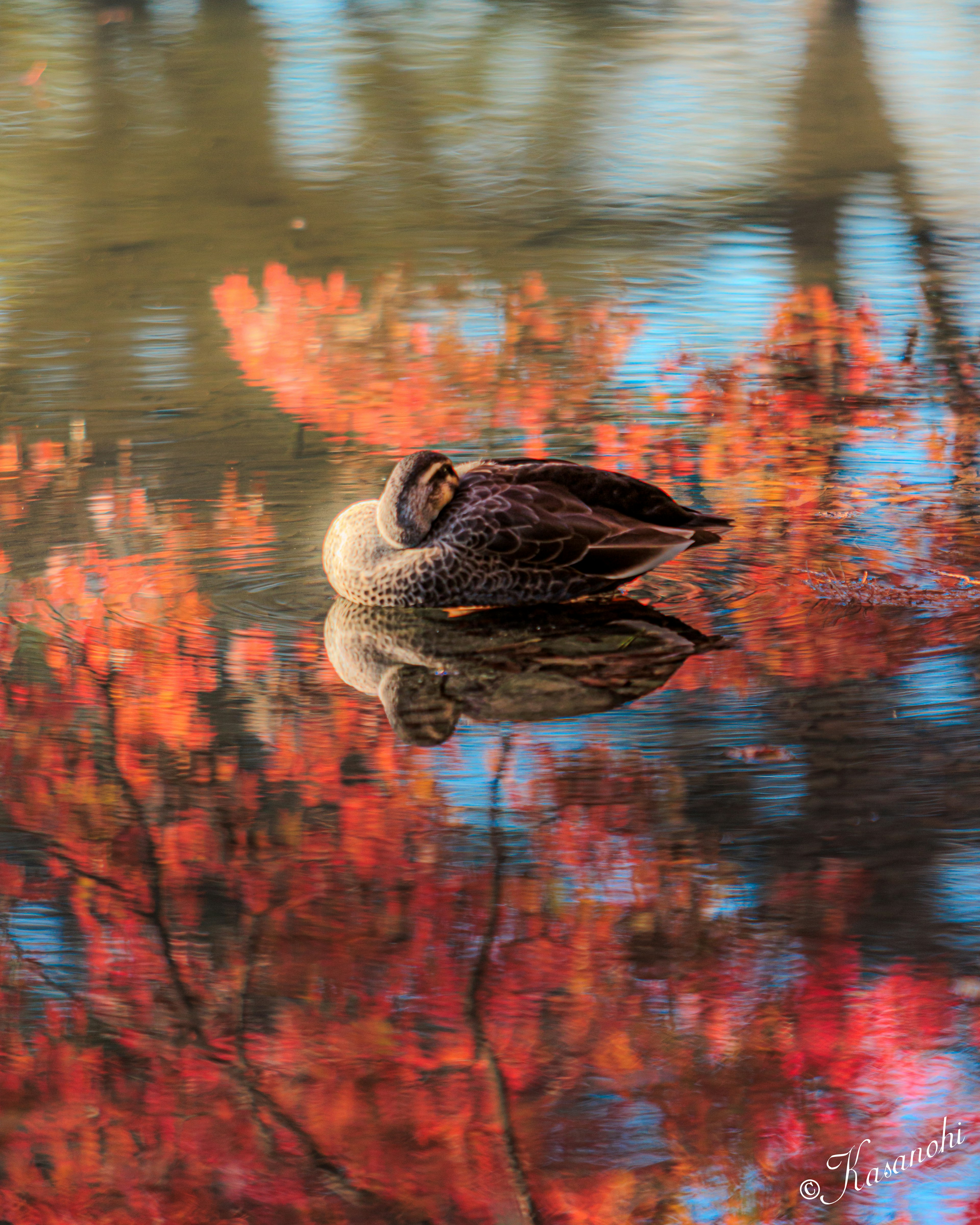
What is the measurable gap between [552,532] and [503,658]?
587 millimetres

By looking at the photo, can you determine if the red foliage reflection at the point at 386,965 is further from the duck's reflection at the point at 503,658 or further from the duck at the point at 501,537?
the duck at the point at 501,537

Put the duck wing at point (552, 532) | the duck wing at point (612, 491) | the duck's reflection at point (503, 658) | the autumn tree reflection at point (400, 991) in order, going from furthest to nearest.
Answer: the duck wing at point (612, 491)
the duck wing at point (552, 532)
the duck's reflection at point (503, 658)
the autumn tree reflection at point (400, 991)

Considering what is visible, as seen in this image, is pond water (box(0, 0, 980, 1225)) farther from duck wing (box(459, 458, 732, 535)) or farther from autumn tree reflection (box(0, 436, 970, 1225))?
duck wing (box(459, 458, 732, 535))

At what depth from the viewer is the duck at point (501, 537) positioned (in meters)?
6.40

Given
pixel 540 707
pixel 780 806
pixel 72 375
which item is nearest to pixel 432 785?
pixel 540 707

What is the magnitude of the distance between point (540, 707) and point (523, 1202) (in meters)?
2.26

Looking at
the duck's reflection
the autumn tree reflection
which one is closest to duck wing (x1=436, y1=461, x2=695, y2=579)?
the duck's reflection

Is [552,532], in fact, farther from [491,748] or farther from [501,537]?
[491,748]

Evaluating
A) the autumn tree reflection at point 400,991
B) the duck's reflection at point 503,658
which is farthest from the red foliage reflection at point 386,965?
the duck's reflection at point 503,658

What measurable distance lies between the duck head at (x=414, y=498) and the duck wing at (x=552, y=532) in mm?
64

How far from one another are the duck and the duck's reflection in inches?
3.2

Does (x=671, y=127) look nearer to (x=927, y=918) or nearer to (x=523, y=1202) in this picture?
(x=927, y=918)

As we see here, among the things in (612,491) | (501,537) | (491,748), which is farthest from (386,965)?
(612,491)

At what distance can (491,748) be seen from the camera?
5.44 m
